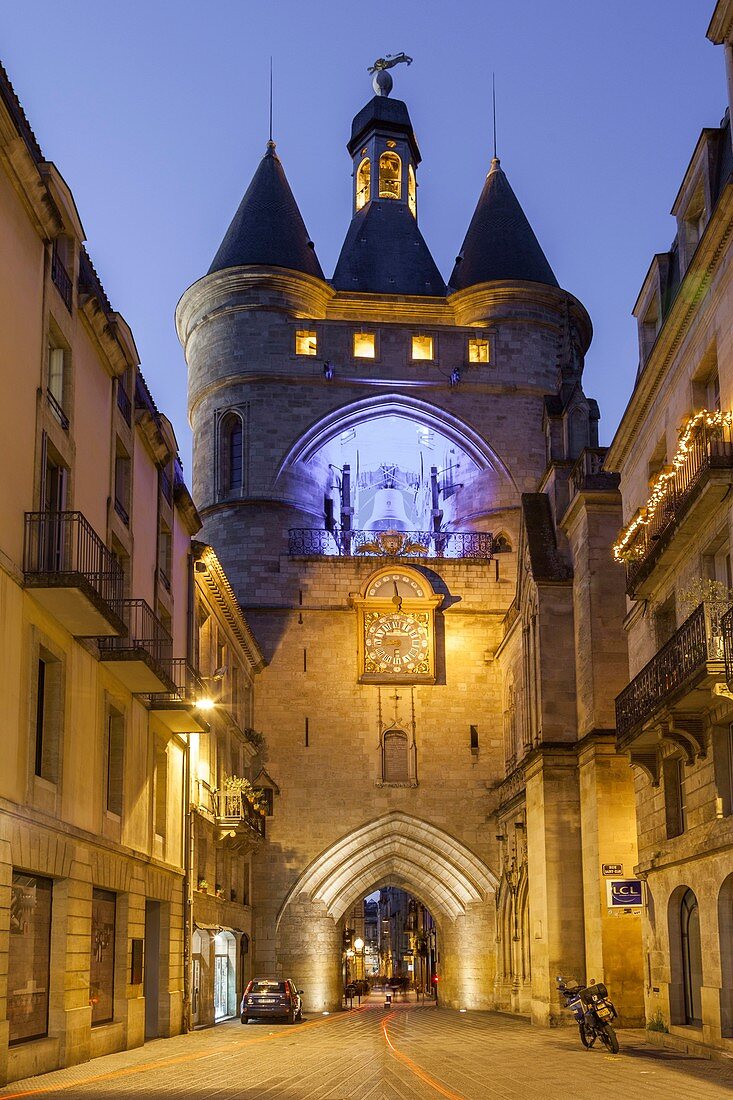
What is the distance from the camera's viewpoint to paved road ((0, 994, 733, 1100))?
545 inches

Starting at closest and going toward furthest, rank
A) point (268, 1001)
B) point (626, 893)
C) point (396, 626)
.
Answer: point (626, 893) < point (268, 1001) < point (396, 626)

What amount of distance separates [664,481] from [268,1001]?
53.7ft

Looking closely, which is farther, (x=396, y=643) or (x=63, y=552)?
(x=396, y=643)

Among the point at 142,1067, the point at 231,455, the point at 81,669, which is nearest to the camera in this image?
the point at 142,1067

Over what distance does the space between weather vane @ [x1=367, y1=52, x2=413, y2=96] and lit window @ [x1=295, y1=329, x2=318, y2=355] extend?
18588mm

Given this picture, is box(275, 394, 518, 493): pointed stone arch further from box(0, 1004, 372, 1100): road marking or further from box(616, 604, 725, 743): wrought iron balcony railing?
box(616, 604, 725, 743): wrought iron balcony railing

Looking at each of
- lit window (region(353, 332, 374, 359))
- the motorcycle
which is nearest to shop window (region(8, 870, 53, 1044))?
the motorcycle

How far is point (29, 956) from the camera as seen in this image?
16.9m

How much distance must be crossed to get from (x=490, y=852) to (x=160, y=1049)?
21291 mm

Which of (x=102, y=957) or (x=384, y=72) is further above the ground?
(x=384, y=72)

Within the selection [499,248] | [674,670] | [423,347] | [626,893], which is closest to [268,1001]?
[626,893]

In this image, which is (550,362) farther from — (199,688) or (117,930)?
(117,930)

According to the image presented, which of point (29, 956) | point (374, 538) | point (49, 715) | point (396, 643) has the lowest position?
point (29, 956)

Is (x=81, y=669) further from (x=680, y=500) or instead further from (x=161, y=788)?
(x=680, y=500)
